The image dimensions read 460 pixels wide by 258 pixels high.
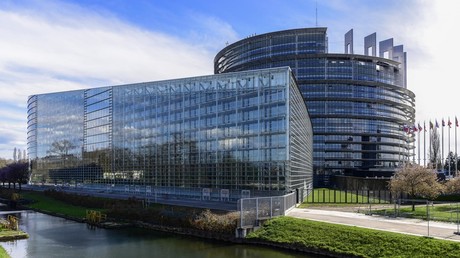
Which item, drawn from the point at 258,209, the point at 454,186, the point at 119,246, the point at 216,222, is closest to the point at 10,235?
the point at 119,246

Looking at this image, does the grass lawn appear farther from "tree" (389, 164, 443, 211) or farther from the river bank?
"tree" (389, 164, 443, 211)

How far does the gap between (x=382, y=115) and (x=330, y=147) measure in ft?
72.2

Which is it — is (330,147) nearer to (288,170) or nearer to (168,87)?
(168,87)

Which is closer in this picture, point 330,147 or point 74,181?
point 74,181

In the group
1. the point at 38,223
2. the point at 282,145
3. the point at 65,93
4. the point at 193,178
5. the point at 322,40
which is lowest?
the point at 38,223

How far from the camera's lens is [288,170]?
46688mm

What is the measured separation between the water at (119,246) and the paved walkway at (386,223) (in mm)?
6488

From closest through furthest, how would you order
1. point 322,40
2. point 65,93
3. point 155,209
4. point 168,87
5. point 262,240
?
point 262,240 → point 155,209 → point 168,87 → point 65,93 → point 322,40

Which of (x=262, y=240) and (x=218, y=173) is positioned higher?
(x=218, y=173)

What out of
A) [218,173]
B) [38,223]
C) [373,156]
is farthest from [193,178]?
[373,156]

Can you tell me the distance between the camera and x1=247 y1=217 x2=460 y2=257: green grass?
25.5 metres

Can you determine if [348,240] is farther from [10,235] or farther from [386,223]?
[10,235]

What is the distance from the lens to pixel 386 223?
33688mm

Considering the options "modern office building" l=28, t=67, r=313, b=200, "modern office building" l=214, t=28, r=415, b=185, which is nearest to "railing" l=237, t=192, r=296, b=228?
"modern office building" l=28, t=67, r=313, b=200
